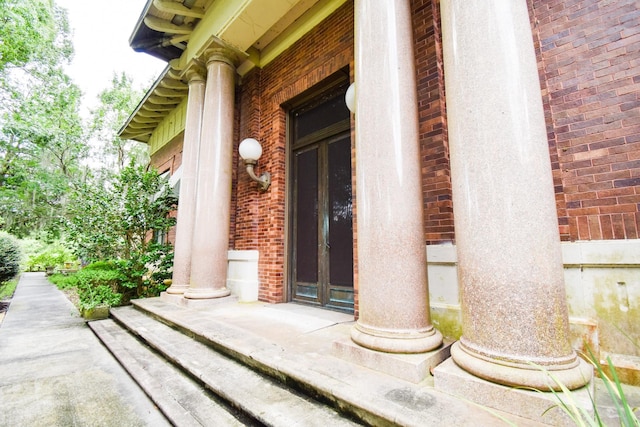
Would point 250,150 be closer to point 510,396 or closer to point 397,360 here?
point 397,360

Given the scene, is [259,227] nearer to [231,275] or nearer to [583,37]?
[231,275]

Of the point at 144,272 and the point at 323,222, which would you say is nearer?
the point at 323,222

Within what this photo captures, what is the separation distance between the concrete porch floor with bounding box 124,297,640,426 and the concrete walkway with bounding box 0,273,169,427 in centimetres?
79

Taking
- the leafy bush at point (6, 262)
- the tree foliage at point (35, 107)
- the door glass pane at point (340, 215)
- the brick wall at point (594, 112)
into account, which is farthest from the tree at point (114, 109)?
the brick wall at point (594, 112)

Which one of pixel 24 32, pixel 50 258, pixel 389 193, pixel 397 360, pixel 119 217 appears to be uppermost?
pixel 24 32

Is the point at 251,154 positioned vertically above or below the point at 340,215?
above

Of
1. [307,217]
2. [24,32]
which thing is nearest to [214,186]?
[307,217]

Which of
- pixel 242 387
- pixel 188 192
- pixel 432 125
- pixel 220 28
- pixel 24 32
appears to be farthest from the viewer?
pixel 24 32

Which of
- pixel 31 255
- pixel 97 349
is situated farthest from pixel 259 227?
pixel 31 255

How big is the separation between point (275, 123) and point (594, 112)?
4428 mm

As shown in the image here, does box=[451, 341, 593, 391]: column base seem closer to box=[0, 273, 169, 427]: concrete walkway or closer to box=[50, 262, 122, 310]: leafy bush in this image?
box=[0, 273, 169, 427]: concrete walkway

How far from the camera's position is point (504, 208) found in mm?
1804

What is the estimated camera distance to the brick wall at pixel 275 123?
4.52m

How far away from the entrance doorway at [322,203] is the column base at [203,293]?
126cm
